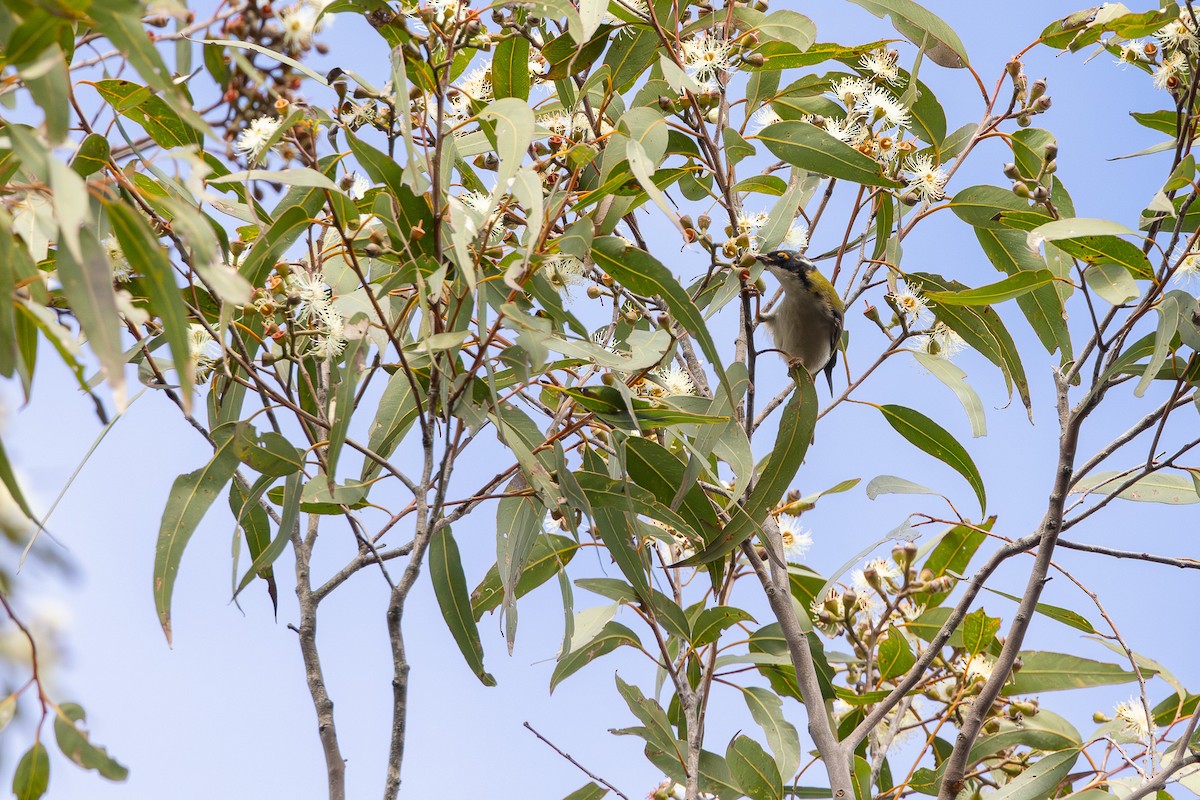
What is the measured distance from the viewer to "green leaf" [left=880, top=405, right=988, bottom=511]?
308cm

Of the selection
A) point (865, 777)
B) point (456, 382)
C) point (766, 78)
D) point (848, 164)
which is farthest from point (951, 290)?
point (456, 382)

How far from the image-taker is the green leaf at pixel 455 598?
2557mm

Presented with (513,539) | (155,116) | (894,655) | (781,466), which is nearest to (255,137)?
(155,116)

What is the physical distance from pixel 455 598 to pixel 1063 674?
1628 mm

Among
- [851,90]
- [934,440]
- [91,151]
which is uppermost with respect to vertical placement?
[851,90]

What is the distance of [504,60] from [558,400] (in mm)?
869

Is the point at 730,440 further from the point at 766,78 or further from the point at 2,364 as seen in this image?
the point at 2,364

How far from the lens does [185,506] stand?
229cm

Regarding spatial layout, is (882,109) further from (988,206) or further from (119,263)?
(119,263)

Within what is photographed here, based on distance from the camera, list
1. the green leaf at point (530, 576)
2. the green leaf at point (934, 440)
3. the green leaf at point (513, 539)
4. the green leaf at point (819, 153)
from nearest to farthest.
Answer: the green leaf at point (513, 539) < the green leaf at point (819, 153) < the green leaf at point (530, 576) < the green leaf at point (934, 440)

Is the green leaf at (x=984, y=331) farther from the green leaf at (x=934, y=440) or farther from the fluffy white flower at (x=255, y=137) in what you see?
the fluffy white flower at (x=255, y=137)

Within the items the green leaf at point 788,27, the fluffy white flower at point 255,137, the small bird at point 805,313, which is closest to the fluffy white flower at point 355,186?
the fluffy white flower at point 255,137

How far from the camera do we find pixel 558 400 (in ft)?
9.87

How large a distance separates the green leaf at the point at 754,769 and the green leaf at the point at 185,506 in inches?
54.4
